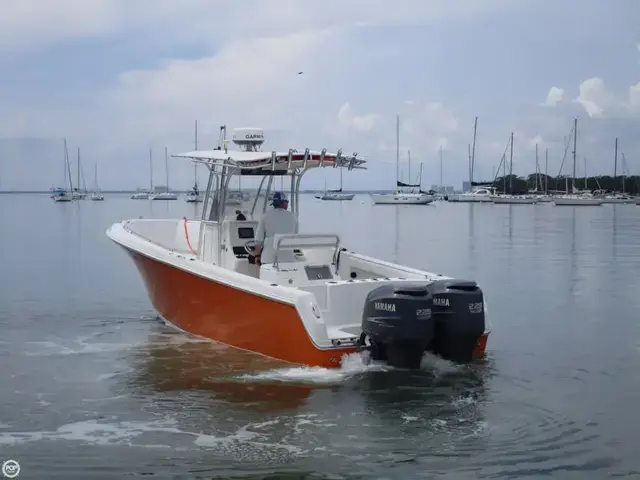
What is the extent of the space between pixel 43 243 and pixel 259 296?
73.5ft

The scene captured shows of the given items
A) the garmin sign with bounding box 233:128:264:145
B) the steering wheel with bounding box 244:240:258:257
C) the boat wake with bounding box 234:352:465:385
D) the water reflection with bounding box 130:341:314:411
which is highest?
the garmin sign with bounding box 233:128:264:145

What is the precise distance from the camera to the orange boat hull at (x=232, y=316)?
9.09 meters

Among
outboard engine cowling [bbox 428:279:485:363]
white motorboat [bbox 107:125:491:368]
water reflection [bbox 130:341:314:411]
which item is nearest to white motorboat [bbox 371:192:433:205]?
white motorboat [bbox 107:125:491:368]

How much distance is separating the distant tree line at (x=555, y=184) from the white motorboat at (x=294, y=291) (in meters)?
94.0

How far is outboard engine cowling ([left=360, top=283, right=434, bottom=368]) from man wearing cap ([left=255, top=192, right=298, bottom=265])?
9.20ft

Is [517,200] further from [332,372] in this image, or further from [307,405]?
[307,405]

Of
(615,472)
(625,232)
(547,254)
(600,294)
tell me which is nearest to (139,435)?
(615,472)

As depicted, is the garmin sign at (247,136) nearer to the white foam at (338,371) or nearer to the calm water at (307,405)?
the calm water at (307,405)

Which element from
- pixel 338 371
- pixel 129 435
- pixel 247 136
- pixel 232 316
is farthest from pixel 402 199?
pixel 129 435

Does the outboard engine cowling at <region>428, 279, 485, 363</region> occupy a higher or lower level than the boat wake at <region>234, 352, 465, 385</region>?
higher

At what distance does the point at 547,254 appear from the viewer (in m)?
25.6

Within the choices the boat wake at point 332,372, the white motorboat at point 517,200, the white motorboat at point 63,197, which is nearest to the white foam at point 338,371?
the boat wake at point 332,372

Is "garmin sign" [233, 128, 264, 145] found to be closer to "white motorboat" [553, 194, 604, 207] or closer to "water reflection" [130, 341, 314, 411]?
"water reflection" [130, 341, 314, 411]

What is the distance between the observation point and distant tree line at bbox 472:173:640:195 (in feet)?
348
